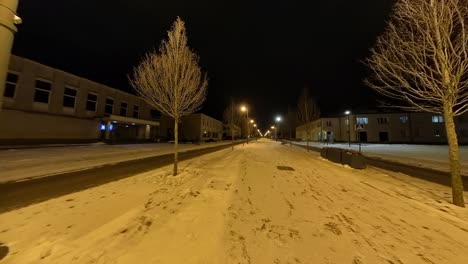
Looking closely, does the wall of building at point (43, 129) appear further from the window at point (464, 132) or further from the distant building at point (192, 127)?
the window at point (464, 132)

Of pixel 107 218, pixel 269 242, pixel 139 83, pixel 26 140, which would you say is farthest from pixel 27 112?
pixel 269 242

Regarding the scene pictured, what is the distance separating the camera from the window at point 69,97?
105 ft

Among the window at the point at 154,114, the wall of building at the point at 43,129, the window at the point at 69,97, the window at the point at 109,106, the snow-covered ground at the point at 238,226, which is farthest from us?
the window at the point at 154,114

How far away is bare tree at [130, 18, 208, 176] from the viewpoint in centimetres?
1086

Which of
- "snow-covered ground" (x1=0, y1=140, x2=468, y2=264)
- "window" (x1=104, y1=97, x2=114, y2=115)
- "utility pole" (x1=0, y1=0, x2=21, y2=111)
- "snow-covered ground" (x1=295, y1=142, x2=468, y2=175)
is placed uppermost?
"window" (x1=104, y1=97, x2=114, y2=115)

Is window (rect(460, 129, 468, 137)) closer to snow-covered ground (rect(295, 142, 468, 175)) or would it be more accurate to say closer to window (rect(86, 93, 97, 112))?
snow-covered ground (rect(295, 142, 468, 175))

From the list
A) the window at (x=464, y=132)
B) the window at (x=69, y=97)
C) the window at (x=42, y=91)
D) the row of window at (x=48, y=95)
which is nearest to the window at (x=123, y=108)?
the row of window at (x=48, y=95)

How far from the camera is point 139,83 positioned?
481 inches

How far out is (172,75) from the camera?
1102 centimetres

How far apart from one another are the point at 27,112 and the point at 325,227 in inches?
1406

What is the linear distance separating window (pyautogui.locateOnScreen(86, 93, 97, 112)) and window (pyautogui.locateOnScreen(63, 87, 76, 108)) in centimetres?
231

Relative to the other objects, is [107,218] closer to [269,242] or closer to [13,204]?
[13,204]

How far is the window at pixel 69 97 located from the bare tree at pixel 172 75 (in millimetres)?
27798

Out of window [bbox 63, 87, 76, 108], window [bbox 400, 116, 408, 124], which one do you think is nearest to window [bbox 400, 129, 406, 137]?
window [bbox 400, 116, 408, 124]
